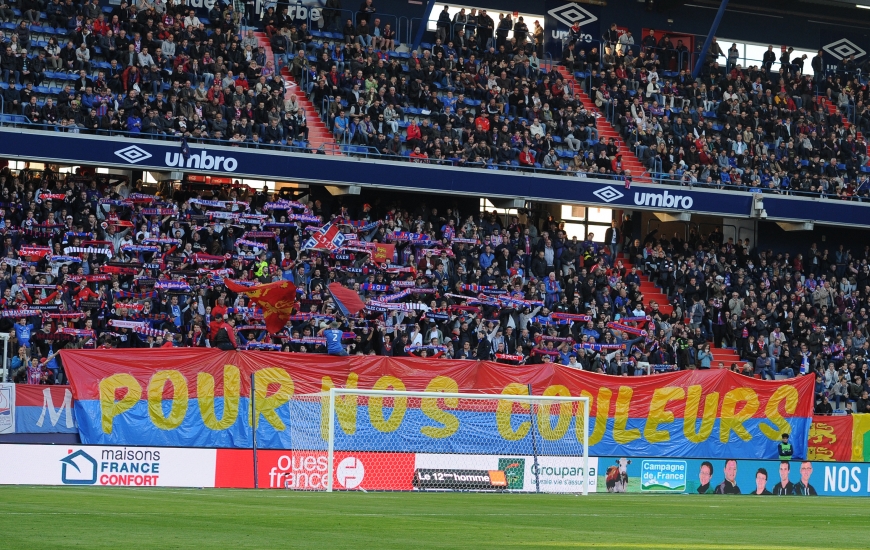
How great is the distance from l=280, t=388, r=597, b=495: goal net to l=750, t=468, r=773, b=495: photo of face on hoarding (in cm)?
372

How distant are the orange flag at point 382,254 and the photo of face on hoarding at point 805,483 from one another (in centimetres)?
1128

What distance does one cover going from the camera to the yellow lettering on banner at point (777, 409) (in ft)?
99.2

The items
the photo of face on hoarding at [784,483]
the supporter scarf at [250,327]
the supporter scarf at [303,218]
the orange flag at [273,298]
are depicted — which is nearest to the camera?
the photo of face on hoarding at [784,483]

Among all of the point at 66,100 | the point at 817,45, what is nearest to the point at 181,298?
the point at 66,100

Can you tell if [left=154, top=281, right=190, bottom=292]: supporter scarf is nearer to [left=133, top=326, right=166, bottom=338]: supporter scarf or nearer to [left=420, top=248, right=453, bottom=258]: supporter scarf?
[left=133, top=326, right=166, bottom=338]: supporter scarf

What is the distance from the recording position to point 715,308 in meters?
36.7

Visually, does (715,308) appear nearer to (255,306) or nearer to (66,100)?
(255,306)

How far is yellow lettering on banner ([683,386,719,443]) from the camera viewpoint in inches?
1154

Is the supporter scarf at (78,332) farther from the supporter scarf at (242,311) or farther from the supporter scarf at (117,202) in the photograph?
the supporter scarf at (117,202)

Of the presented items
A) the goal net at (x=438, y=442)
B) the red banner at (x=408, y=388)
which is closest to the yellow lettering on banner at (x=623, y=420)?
the red banner at (x=408, y=388)

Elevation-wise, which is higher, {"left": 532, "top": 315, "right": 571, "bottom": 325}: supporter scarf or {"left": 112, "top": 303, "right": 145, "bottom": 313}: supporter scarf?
{"left": 112, "top": 303, "right": 145, "bottom": 313}: supporter scarf

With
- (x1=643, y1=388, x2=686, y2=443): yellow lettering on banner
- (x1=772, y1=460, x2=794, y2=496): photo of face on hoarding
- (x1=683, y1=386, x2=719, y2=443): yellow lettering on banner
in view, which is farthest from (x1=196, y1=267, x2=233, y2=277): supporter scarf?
(x1=772, y1=460, x2=794, y2=496): photo of face on hoarding

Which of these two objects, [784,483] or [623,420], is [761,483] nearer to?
[784,483]

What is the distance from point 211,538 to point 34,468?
10.9m
